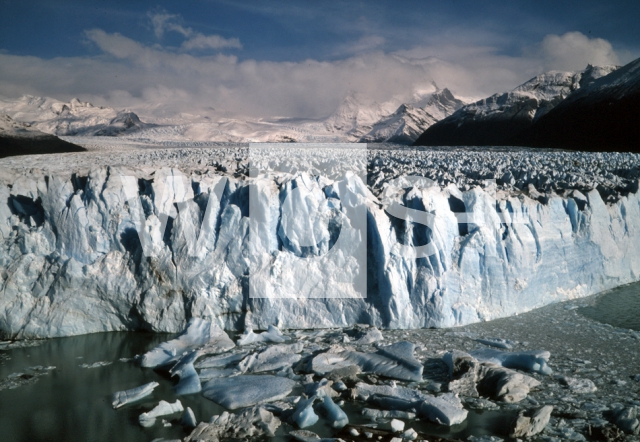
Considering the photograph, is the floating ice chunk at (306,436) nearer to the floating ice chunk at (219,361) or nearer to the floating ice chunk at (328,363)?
the floating ice chunk at (328,363)

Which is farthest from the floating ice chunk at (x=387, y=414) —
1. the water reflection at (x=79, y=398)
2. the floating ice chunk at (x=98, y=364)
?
the floating ice chunk at (x=98, y=364)

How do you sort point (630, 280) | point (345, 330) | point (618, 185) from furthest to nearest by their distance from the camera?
1. point (618, 185)
2. point (630, 280)
3. point (345, 330)

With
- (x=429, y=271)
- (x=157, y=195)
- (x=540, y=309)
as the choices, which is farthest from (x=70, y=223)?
(x=540, y=309)

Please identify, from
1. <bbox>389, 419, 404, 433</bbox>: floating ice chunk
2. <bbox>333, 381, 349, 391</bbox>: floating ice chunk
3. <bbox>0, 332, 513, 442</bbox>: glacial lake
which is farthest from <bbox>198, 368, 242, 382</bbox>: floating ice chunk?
A: <bbox>389, 419, 404, 433</bbox>: floating ice chunk

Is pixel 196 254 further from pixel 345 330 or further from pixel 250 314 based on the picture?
pixel 345 330

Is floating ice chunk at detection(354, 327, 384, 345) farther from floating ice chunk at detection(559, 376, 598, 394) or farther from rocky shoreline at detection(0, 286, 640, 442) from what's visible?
floating ice chunk at detection(559, 376, 598, 394)
